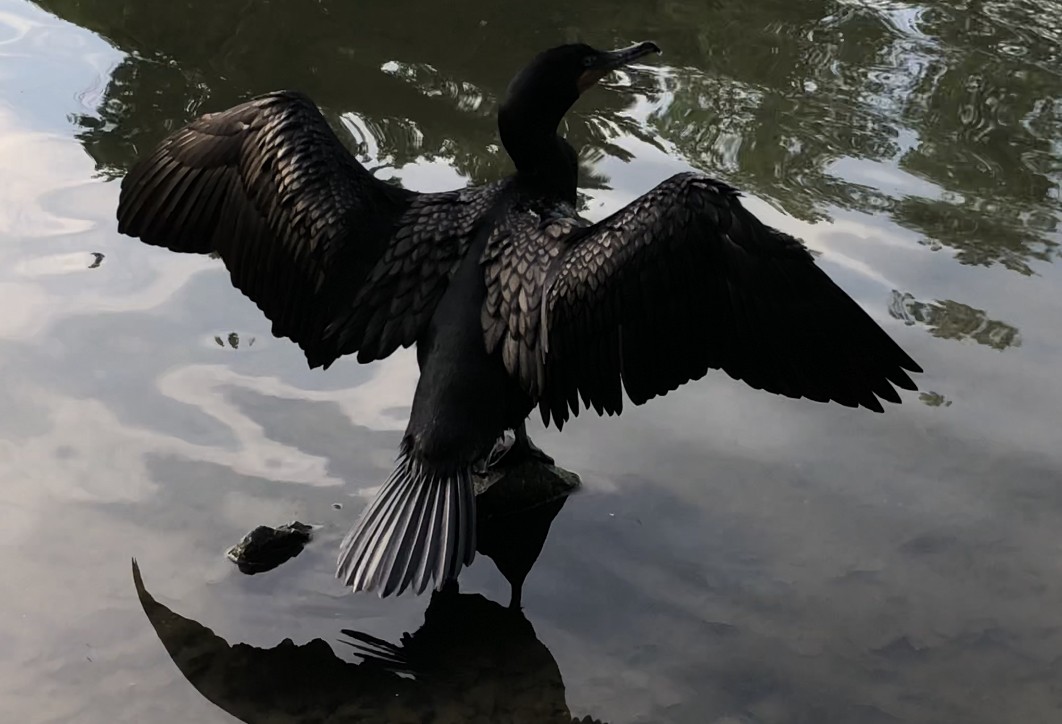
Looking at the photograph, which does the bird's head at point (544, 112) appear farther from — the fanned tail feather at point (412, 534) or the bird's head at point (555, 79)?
the fanned tail feather at point (412, 534)

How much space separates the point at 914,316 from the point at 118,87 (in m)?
3.79

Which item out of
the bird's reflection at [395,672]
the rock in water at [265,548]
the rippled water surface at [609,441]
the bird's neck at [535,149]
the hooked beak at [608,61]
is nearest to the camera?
the bird's reflection at [395,672]

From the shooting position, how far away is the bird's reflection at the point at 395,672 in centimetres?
297

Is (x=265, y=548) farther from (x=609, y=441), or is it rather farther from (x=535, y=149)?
(x=535, y=149)

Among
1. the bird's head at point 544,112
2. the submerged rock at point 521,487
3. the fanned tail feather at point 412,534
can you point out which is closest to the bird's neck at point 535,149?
the bird's head at point 544,112

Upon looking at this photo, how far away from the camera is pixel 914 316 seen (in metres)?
4.41

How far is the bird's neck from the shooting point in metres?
3.78

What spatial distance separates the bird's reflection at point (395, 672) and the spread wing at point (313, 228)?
2.69 ft

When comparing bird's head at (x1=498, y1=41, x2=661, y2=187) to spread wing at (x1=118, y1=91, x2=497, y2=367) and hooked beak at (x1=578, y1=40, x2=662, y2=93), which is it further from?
spread wing at (x1=118, y1=91, x2=497, y2=367)

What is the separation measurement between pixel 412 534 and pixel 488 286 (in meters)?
0.75

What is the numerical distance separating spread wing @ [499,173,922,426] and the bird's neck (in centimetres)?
59

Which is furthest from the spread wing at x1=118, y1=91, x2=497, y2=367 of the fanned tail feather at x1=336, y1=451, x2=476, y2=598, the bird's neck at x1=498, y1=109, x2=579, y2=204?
the fanned tail feather at x1=336, y1=451, x2=476, y2=598

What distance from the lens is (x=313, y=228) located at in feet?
11.6

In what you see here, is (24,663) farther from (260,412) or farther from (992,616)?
(992,616)
